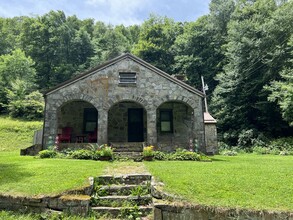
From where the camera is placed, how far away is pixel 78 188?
583 cm

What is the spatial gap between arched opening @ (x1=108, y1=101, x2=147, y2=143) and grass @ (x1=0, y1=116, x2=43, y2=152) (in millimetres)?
7896

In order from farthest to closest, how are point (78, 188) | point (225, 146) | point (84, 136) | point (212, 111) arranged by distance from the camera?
point (212, 111)
point (225, 146)
point (84, 136)
point (78, 188)

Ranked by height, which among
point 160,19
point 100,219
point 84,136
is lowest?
point 100,219

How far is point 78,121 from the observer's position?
1683 centimetres

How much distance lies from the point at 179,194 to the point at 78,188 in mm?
2228

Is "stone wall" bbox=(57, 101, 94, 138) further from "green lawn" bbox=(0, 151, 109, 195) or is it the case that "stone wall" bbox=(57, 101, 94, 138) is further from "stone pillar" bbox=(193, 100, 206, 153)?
"green lawn" bbox=(0, 151, 109, 195)

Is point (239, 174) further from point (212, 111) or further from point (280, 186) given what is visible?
point (212, 111)

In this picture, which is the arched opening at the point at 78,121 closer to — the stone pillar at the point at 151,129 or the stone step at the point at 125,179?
the stone pillar at the point at 151,129

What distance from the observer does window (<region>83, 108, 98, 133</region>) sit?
16875mm

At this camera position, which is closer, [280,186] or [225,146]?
[280,186]

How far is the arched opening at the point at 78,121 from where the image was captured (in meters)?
16.4

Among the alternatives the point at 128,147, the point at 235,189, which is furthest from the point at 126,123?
the point at 235,189

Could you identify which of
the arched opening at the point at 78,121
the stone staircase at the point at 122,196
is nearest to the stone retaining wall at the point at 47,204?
the stone staircase at the point at 122,196

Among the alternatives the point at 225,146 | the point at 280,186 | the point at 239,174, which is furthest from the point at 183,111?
the point at 280,186
